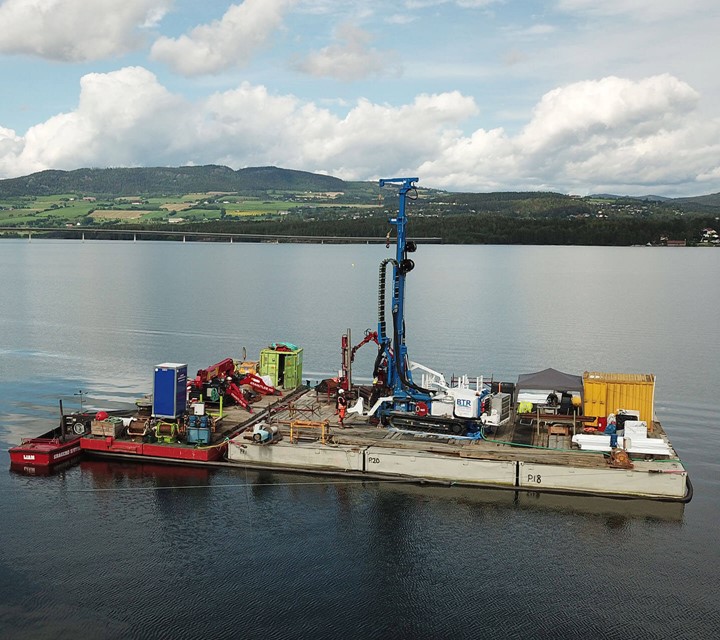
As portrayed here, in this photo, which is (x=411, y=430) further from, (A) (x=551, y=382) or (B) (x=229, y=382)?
(B) (x=229, y=382)

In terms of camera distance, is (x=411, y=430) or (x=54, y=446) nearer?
(x=54, y=446)

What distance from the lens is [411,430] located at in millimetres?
29281

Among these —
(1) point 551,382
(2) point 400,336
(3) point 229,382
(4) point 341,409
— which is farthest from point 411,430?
(3) point 229,382

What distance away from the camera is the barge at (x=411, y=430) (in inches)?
1019

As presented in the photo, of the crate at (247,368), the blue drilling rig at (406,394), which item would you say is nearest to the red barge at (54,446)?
the crate at (247,368)

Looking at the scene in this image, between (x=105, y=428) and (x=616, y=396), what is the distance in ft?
62.5

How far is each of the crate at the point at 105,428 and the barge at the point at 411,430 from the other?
0.05m

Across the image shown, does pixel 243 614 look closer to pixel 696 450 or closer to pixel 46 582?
pixel 46 582

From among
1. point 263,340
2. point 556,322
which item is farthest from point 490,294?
point 263,340

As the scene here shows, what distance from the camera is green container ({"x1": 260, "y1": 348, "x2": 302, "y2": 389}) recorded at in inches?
1451

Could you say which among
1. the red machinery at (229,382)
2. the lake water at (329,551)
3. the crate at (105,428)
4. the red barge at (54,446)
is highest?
the red machinery at (229,382)

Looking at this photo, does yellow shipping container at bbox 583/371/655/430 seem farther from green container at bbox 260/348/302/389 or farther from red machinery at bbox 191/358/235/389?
red machinery at bbox 191/358/235/389

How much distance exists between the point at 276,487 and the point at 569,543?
9766 mm

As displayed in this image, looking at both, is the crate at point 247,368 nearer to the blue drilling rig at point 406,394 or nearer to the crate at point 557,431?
the blue drilling rig at point 406,394
